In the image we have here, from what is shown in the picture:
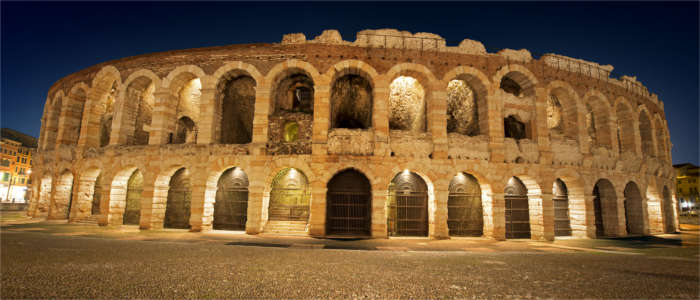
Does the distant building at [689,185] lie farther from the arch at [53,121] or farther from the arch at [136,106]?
the arch at [53,121]

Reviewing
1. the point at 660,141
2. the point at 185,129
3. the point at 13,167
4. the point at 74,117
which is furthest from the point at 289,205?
the point at 13,167

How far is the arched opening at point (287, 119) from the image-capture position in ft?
36.7

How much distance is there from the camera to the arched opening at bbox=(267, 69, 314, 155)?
11172mm

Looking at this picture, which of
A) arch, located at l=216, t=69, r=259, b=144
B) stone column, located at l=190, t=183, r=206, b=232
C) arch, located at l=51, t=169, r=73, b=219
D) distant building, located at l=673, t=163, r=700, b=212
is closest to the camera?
stone column, located at l=190, t=183, r=206, b=232

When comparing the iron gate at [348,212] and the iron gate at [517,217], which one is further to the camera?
the iron gate at [517,217]

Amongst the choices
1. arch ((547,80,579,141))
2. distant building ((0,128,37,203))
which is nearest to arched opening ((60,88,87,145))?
arch ((547,80,579,141))

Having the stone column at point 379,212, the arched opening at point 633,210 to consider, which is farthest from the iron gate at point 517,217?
the arched opening at point 633,210

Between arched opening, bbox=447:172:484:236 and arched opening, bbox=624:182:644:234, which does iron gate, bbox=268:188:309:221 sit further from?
arched opening, bbox=624:182:644:234

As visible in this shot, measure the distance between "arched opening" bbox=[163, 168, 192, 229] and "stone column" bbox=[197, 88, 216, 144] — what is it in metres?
2.41

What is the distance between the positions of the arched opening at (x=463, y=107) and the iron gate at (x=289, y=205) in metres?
7.84

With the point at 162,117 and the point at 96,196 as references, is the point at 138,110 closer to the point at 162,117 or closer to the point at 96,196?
the point at 162,117

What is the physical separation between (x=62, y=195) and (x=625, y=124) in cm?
2906

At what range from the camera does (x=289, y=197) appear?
1222 cm

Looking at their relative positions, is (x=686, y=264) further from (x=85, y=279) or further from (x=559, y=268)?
(x=85, y=279)
